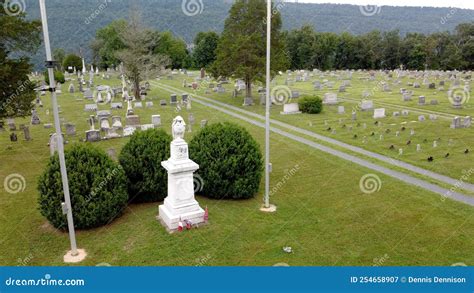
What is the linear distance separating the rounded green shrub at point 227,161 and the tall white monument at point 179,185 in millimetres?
1565

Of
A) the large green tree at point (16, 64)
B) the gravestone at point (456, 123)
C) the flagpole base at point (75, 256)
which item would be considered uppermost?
the large green tree at point (16, 64)

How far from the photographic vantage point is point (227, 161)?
11.7m

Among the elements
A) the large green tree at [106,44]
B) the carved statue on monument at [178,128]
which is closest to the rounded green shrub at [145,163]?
the carved statue on monument at [178,128]

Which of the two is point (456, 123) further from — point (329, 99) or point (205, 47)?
point (205, 47)

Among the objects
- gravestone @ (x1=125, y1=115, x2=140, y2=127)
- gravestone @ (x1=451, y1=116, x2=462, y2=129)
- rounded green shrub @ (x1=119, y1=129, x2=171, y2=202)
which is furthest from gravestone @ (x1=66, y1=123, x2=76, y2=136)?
gravestone @ (x1=451, y1=116, x2=462, y2=129)

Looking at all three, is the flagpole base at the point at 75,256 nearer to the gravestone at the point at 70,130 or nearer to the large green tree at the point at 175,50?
the gravestone at the point at 70,130

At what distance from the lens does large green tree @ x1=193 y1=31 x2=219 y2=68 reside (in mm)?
80000

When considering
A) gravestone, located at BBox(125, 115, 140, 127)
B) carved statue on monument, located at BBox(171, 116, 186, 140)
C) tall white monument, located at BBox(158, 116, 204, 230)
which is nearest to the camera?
tall white monument, located at BBox(158, 116, 204, 230)

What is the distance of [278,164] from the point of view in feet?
54.6

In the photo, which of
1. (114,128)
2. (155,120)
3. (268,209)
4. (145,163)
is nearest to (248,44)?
(155,120)

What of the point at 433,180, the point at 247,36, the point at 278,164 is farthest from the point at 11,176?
the point at 247,36

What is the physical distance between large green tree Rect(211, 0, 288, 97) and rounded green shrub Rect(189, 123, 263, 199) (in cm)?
2208

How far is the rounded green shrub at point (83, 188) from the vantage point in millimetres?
9766

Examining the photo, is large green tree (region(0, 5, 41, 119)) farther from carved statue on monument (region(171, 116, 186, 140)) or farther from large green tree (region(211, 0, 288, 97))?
large green tree (region(211, 0, 288, 97))
